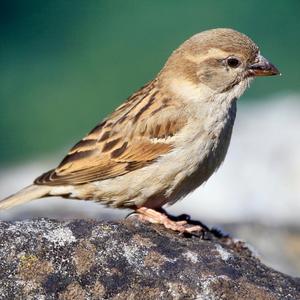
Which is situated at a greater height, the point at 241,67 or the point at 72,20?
the point at 72,20

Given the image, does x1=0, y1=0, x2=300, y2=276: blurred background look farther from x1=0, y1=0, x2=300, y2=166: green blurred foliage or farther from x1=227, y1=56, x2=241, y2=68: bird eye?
x1=227, y1=56, x2=241, y2=68: bird eye

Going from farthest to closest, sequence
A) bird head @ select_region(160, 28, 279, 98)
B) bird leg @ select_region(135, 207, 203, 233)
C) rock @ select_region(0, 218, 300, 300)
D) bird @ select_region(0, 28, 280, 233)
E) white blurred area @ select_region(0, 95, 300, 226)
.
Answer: white blurred area @ select_region(0, 95, 300, 226)
bird head @ select_region(160, 28, 279, 98)
bird @ select_region(0, 28, 280, 233)
bird leg @ select_region(135, 207, 203, 233)
rock @ select_region(0, 218, 300, 300)

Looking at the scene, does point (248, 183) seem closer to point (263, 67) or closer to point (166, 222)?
point (263, 67)

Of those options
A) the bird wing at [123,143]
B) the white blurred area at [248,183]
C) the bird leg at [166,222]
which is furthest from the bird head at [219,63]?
the white blurred area at [248,183]

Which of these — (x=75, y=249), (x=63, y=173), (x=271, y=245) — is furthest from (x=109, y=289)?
(x=271, y=245)

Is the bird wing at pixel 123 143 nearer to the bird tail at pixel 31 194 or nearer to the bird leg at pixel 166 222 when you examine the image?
the bird tail at pixel 31 194

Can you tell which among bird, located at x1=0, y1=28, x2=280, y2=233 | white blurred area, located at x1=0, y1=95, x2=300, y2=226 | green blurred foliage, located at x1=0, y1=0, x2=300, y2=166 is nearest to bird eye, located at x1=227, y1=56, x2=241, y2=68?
bird, located at x1=0, y1=28, x2=280, y2=233

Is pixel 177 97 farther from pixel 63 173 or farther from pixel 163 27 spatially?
pixel 163 27

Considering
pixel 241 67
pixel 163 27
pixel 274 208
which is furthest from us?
pixel 163 27
